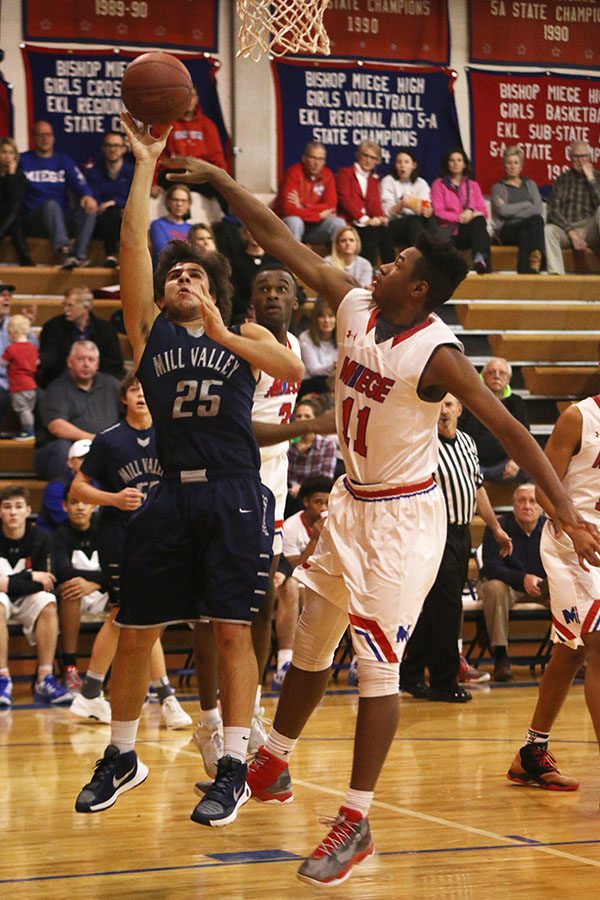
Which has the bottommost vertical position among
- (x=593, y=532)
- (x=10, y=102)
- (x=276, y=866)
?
(x=276, y=866)

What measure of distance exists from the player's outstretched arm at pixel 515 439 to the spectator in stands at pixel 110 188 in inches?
382

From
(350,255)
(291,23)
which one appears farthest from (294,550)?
(350,255)

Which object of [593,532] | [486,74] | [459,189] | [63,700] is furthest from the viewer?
[486,74]

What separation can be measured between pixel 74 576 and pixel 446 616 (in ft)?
8.98

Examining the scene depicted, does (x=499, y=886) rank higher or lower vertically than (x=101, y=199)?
lower

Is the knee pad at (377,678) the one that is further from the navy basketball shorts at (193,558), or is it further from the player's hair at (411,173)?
the player's hair at (411,173)

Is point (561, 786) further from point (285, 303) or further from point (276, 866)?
point (285, 303)

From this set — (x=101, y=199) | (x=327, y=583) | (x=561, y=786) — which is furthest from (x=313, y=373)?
(x=327, y=583)

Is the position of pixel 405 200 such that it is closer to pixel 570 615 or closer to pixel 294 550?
pixel 294 550

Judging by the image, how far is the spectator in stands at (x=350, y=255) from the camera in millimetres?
13688

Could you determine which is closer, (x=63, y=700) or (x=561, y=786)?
(x=561, y=786)

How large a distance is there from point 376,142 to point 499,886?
12.3m

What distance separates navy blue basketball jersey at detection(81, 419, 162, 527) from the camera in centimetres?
803

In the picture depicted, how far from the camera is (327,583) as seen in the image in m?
4.82
